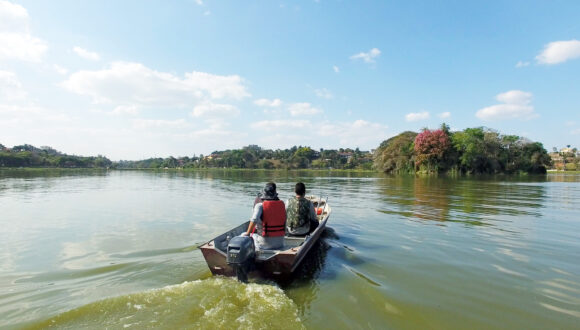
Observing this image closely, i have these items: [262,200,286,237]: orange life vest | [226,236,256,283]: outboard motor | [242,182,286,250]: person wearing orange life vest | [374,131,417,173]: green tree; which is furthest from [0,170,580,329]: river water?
[374,131,417,173]: green tree

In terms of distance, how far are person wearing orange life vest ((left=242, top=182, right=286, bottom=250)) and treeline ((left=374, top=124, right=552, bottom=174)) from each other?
5893cm

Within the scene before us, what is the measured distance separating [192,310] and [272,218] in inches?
95.6

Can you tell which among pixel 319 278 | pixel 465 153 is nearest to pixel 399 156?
pixel 465 153

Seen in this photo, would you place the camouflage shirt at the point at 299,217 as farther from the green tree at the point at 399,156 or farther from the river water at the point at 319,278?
the green tree at the point at 399,156

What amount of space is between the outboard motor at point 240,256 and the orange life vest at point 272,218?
2.89ft

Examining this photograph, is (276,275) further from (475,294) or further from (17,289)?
(17,289)

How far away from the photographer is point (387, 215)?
1347 cm

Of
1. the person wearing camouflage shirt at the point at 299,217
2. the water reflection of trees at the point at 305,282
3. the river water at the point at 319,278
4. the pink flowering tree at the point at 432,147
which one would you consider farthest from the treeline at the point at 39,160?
the water reflection of trees at the point at 305,282

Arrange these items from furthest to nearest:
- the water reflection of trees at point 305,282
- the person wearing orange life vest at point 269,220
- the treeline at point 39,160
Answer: the treeline at point 39,160 → the person wearing orange life vest at point 269,220 → the water reflection of trees at point 305,282

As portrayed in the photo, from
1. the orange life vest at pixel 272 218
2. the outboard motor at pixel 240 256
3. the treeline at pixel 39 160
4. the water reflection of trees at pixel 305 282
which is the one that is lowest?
the water reflection of trees at pixel 305 282

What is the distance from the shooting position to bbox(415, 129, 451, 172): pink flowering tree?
5834 cm

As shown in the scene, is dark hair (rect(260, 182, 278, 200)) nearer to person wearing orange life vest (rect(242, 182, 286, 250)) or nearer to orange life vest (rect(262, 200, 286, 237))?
person wearing orange life vest (rect(242, 182, 286, 250))

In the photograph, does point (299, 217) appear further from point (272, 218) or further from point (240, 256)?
point (240, 256)

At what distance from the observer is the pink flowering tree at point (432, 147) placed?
191ft
